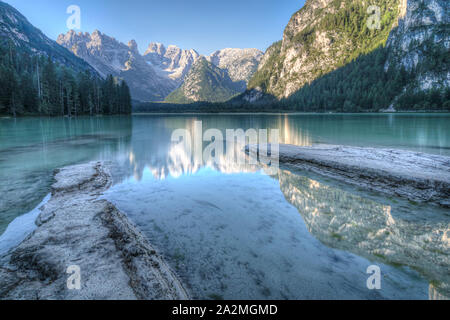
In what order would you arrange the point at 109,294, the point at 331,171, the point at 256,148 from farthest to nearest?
1. the point at 256,148
2. the point at 331,171
3. the point at 109,294

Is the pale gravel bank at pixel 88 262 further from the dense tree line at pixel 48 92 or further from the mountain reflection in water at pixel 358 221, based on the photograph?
the dense tree line at pixel 48 92

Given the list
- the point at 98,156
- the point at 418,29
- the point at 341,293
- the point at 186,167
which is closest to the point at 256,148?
the point at 186,167

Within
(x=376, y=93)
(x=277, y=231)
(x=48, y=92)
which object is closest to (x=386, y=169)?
(x=277, y=231)

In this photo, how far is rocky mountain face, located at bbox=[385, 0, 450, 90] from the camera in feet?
473

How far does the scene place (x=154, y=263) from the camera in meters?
4.21

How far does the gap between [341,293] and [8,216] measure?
27.3 ft

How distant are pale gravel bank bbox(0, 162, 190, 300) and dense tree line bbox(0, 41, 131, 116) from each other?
81583 millimetres

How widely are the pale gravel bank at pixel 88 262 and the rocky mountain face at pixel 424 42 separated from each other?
18554 centimetres

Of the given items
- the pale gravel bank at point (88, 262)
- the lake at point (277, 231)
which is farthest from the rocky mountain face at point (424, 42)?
the pale gravel bank at point (88, 262)

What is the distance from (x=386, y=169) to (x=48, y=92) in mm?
94430

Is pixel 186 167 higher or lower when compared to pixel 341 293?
higher

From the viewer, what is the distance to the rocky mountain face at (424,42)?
144 meters

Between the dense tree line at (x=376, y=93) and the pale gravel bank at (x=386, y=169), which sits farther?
the dense tree line at (x=376, y=93)

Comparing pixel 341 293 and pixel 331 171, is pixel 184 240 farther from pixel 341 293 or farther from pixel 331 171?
pixel 331 171
